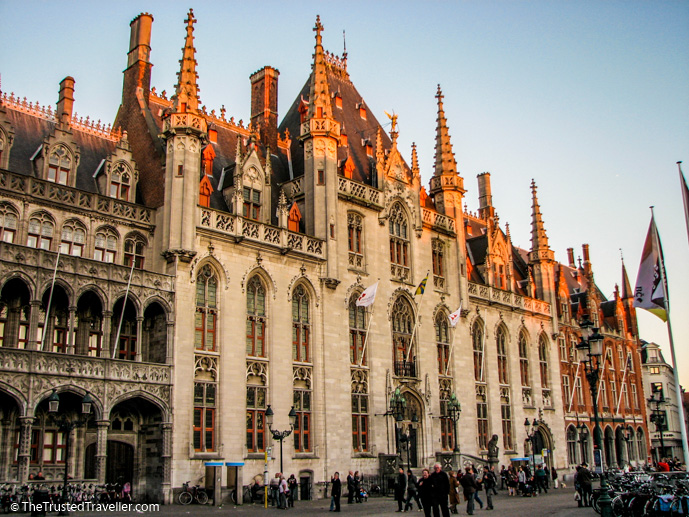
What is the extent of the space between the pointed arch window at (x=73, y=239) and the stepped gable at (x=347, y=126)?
14062 millimetres

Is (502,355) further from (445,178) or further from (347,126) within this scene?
(347,126)

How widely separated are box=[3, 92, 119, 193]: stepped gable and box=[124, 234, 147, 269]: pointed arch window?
2.79 m

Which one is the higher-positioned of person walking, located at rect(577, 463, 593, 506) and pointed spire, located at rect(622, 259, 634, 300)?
pointed spire, located at rect(622, 259, 634, 300)

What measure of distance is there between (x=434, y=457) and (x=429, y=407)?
2860 mm

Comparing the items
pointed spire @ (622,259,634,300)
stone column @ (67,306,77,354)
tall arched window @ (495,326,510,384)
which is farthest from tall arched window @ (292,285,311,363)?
pointed spire @ (622,259,634,300)

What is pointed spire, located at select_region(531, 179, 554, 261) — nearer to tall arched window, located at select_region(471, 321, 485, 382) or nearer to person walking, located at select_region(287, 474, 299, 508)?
tall arched window, located at select_region(471, 321, 485, 382)

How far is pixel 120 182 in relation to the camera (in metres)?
35.0

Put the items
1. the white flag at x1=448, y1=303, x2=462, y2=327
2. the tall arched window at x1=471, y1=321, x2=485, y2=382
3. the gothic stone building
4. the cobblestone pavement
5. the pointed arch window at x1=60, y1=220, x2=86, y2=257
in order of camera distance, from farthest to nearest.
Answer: the tall arched window at x1=471, y1=321, x2=485, y2=382, the white flag at x1=448, y1=303, x2=462, y2=327, the pointed arch window at x1=60, y1=220, x2=86, y2=257, the gothic stone building, the cobblestone pavement

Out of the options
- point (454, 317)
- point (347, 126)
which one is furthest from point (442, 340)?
point (347, 126)

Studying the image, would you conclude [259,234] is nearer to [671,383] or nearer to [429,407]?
[429,407]

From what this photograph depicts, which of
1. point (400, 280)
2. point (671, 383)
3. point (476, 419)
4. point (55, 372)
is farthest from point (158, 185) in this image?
point (671, 383)

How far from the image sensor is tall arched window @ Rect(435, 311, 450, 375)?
46750mm

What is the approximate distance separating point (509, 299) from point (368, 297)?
18.5 m

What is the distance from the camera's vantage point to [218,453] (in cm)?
3294
